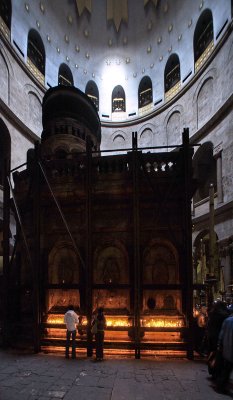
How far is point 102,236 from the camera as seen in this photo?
1130 centimetres

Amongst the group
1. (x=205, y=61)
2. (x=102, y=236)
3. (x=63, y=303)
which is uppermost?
(x=205, y=61)

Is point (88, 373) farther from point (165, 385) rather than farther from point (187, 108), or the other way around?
point (187, 108)

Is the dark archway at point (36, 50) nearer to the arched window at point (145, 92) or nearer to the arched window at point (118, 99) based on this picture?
the arched window at point (118, 99)

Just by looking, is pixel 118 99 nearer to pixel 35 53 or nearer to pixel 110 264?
pixel 35 53

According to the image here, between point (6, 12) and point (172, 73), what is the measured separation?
1579 centimetres

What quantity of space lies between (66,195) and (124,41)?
102 ft

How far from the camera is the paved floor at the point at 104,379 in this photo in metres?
6.29

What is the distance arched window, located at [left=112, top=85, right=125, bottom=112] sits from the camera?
36.1 m

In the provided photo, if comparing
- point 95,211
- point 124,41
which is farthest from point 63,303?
point 124,41

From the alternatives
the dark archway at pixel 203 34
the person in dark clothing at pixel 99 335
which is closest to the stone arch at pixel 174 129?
the dark archway at pixel 203 34

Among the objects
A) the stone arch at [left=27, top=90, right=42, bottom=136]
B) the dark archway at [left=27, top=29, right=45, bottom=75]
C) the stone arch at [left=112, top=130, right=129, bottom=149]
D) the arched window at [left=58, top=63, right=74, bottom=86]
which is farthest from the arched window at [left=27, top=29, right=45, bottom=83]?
the stone arch at [left=112, top=130, right=129, bottom=149]

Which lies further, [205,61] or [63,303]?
[205,61]

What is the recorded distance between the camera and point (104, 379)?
7223 mm

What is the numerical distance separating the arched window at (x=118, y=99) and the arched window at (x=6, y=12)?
46.8ft
